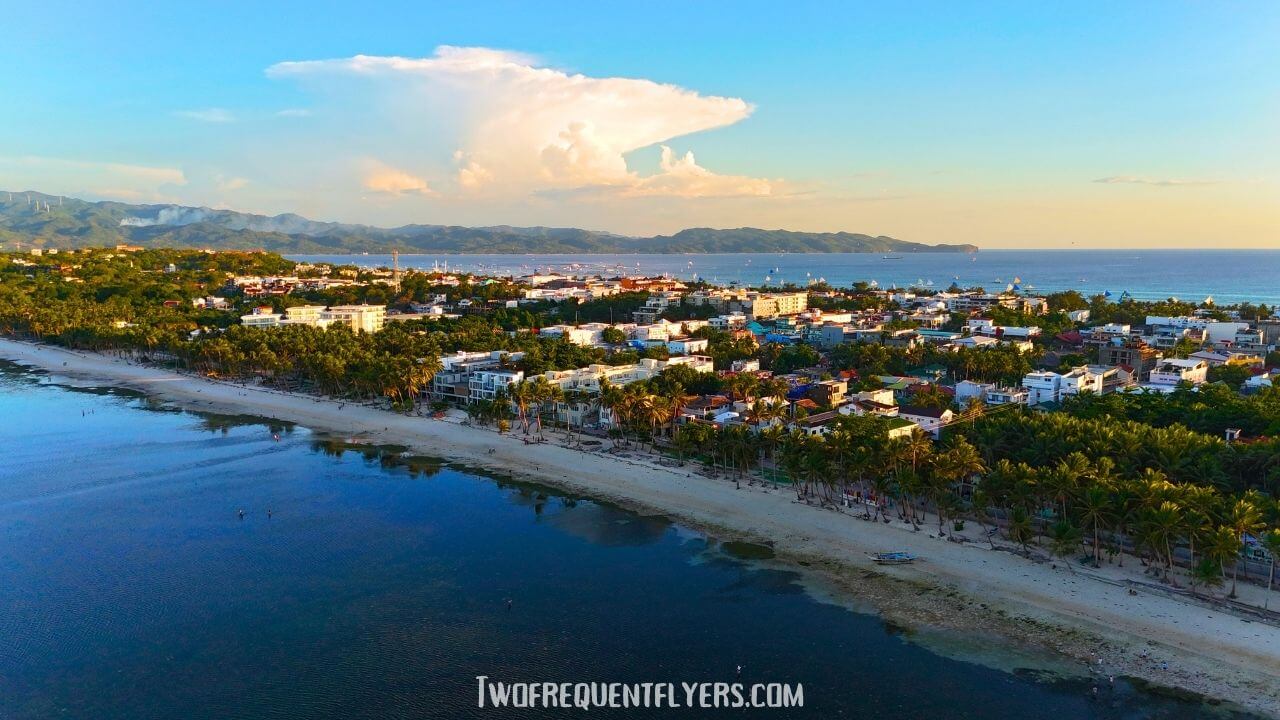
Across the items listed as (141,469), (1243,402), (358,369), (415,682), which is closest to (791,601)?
(415,682)

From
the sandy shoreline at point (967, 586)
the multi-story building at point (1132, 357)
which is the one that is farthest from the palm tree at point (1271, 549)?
the multi-story building at point (1132, 357)

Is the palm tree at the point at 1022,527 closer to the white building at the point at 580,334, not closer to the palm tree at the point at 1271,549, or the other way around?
the palm tree at the point at 1271,549

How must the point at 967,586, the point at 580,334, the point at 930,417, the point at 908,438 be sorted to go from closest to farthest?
the point at 967,586, the point at 908,438, the point at 930,417, the point at 580,334

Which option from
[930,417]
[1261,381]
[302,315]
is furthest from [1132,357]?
[302,315]

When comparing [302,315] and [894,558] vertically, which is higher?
[302,315]

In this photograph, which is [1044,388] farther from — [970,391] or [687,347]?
[687,347]

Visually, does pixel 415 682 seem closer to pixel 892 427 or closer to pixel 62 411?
pixel 892 427

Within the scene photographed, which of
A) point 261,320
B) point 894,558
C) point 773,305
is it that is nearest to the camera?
point 894,558
